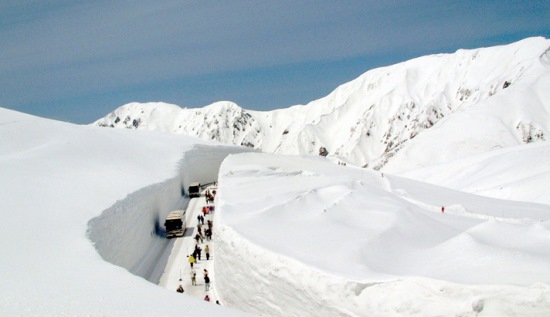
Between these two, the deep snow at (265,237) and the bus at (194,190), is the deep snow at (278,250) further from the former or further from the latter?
the bus at (194,190)

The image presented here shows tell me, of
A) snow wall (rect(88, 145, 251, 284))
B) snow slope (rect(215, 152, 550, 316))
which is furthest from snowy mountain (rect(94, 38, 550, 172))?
snow slope (rect(215, 152, 550, 316))

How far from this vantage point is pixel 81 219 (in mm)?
16078

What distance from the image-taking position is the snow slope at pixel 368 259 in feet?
29.3

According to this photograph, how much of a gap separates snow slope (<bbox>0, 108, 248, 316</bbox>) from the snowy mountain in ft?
170

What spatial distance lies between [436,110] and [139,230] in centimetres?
11603

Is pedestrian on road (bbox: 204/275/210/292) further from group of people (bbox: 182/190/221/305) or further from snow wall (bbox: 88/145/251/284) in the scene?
snow wall (bbox: 88/145/251/284)

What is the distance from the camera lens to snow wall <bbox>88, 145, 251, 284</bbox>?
54.6ft

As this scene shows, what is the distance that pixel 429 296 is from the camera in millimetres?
9133

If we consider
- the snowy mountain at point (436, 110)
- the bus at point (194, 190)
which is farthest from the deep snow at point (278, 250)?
the snowy mountain at point (436, 110)

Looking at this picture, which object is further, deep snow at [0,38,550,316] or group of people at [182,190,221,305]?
group of people at [182,190,221,305]

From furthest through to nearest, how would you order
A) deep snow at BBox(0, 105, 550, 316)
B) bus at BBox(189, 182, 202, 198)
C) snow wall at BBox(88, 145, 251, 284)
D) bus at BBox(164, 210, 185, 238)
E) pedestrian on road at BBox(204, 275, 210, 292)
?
bus at BBox(189, 182, 202, 198) → bus at BBox(164, 210, 185, 238) → pedestrian on road at BBox(204, 275, 210, 292) → snow wall at BBox(88, 145, 251, 284) → deep snow at BBox(0, 105, 550, 316)

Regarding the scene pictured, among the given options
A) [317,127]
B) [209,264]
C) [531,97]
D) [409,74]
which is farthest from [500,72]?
[209,264]

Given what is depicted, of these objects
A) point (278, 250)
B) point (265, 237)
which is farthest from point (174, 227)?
point (278, 250)

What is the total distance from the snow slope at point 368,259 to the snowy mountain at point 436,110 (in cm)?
6136
